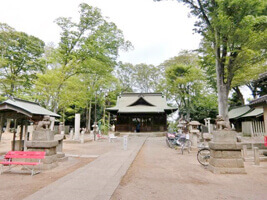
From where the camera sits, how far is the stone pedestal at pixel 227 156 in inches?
215

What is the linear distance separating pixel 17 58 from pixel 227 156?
65.5 ft

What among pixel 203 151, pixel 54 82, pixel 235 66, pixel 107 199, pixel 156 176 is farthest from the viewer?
pixel 54 82

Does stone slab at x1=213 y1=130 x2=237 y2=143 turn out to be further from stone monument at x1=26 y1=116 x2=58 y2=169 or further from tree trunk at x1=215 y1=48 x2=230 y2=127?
tree trunk at x1=215 y1=48 x2=230 y2=127

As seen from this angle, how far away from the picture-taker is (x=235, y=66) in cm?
1238

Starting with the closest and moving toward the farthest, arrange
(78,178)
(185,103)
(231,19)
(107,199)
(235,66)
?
(107,199)
(78,178)
(231,19)
(235,66)
(185,103)

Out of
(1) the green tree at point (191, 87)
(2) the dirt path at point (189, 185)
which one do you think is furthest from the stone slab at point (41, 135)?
(1) the green tree at point (191, 87)

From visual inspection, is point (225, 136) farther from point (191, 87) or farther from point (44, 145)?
point (191, 87)

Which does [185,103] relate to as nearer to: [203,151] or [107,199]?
[203,151]

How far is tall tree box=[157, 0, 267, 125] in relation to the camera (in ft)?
32.3

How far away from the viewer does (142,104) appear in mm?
28156

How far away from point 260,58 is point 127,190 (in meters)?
14.6

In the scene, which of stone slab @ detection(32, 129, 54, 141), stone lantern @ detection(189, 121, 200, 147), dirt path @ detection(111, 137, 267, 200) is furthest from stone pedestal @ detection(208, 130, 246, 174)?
stone lantern @ detection(189, 121, 200, 147)

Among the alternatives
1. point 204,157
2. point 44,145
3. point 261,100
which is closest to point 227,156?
point 204,157

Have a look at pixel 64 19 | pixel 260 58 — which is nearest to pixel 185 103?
pixel 260 58
